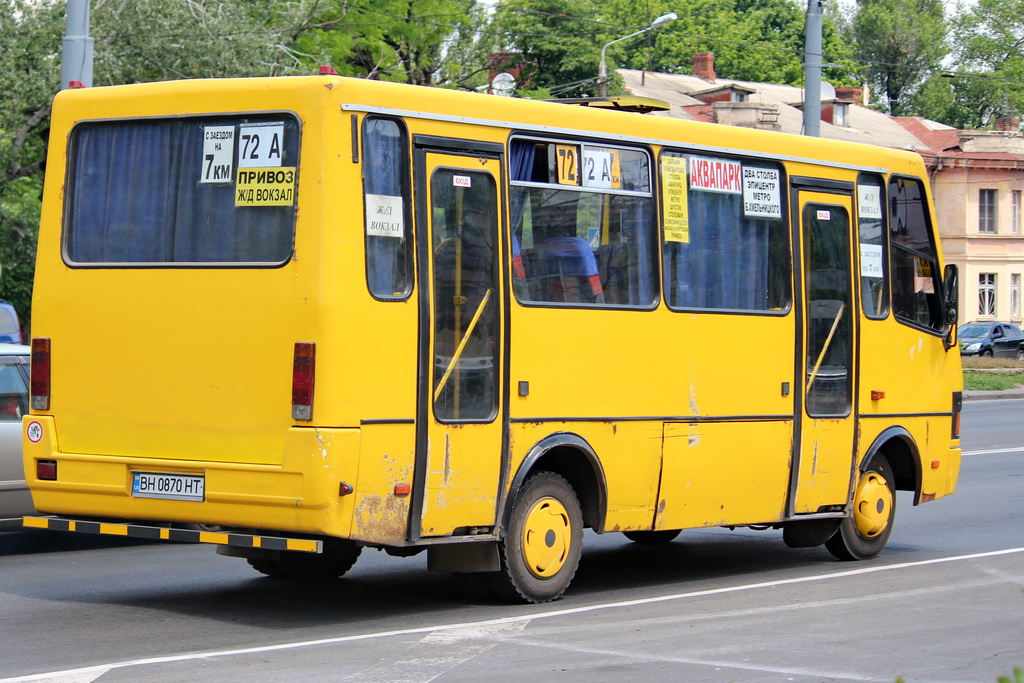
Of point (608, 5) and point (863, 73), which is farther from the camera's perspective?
point (863, 73)

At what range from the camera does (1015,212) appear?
66.1m

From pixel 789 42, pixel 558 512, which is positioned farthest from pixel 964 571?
pixel 789 42

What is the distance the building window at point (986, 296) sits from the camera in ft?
216

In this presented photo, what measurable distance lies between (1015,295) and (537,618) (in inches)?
2444

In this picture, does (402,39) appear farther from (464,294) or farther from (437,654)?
(437,654)

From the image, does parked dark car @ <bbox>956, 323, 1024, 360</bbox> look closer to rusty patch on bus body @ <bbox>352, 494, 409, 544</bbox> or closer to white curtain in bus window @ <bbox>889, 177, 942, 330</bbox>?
white curtain in bus window @ <bbox>889, 177, 942, 330</bbox>

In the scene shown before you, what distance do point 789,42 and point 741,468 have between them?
7698 centimetres

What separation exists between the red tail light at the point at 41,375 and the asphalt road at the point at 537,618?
120cm

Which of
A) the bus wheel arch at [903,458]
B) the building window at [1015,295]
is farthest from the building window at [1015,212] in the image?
the bus wheel arch at [903,458]

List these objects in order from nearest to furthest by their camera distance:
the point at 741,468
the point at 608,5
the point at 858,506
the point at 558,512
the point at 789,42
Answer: the point at 558,512
the point at 741,468
the point at 858,506
the point at 608,5
the point at 789,42

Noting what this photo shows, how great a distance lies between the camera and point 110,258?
8.73m

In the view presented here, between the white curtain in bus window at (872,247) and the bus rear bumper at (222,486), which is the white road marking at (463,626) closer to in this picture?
the bus rear bumper at (222,486)

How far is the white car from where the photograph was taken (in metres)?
10.8

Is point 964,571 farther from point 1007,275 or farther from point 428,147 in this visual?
point 1007,275
